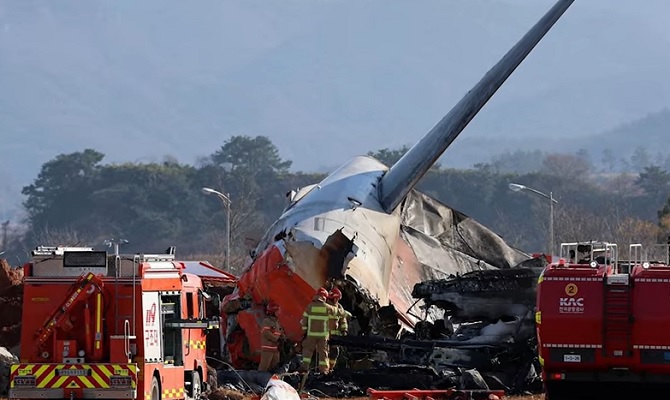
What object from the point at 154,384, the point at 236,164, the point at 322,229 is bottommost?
the point at 154,384

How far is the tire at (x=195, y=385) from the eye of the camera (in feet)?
79.0

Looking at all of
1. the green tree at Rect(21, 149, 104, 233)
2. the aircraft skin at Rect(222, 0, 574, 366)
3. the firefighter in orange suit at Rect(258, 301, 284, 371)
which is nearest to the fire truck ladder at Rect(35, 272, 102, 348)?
the firefighter in orange suit at Rect(258, 301, 284, 371)

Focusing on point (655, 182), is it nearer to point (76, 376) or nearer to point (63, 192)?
point (63, 192)

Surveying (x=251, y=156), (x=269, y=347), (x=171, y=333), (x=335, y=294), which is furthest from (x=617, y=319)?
(x=251, y=156)

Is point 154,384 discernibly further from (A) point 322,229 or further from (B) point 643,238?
(B) point 643,238

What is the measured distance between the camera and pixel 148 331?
21406mm

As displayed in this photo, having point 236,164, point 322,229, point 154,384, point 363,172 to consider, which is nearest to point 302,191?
point 363,172

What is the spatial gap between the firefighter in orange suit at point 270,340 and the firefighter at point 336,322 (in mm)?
1166

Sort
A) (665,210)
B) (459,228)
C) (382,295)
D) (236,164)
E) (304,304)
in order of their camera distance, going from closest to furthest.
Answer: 1. (304,304)
2. (382,295)
3. (459,228)
4. (665,210)
5. (236,164)

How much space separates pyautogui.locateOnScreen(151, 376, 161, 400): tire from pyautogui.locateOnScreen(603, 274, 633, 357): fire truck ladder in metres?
6.74

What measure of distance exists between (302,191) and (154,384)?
15.1 meters

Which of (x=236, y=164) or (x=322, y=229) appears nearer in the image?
(x=322, y=229)

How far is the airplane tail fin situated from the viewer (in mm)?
35562

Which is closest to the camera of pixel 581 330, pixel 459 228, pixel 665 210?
pixel 581 330
